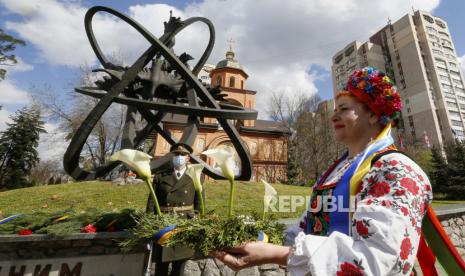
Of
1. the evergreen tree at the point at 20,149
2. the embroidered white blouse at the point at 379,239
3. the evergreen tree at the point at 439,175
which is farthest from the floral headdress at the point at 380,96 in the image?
the evergreen tree at the point at 20,149

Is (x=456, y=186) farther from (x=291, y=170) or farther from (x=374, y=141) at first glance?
(x=374, y=141)

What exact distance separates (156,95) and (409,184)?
17.5 ft

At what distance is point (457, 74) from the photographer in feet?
196

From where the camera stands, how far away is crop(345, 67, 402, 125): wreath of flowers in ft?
4.81

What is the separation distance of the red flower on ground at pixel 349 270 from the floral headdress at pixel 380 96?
96 centimetres

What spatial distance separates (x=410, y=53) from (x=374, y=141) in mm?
73438

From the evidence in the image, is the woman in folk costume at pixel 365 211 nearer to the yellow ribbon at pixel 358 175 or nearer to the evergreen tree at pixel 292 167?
the yellow ribbon at pixel 358 175

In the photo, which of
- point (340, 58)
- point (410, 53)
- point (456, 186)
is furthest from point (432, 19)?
point (456, 186)

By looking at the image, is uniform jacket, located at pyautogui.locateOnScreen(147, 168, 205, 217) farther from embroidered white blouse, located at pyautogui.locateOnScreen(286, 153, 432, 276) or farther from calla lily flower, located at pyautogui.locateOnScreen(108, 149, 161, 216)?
embroidered white blouse, located at pyautogui.locateOnScreen(286, 153, 432, 276)

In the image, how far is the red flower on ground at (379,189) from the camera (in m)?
1.04

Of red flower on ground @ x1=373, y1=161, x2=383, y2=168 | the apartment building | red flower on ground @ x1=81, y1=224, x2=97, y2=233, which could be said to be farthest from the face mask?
the apartment building

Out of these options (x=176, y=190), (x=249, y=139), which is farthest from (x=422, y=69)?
(x=176, y=190)

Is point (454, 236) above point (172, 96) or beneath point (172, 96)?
beneath

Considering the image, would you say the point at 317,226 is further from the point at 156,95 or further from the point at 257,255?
the point at 156,95
